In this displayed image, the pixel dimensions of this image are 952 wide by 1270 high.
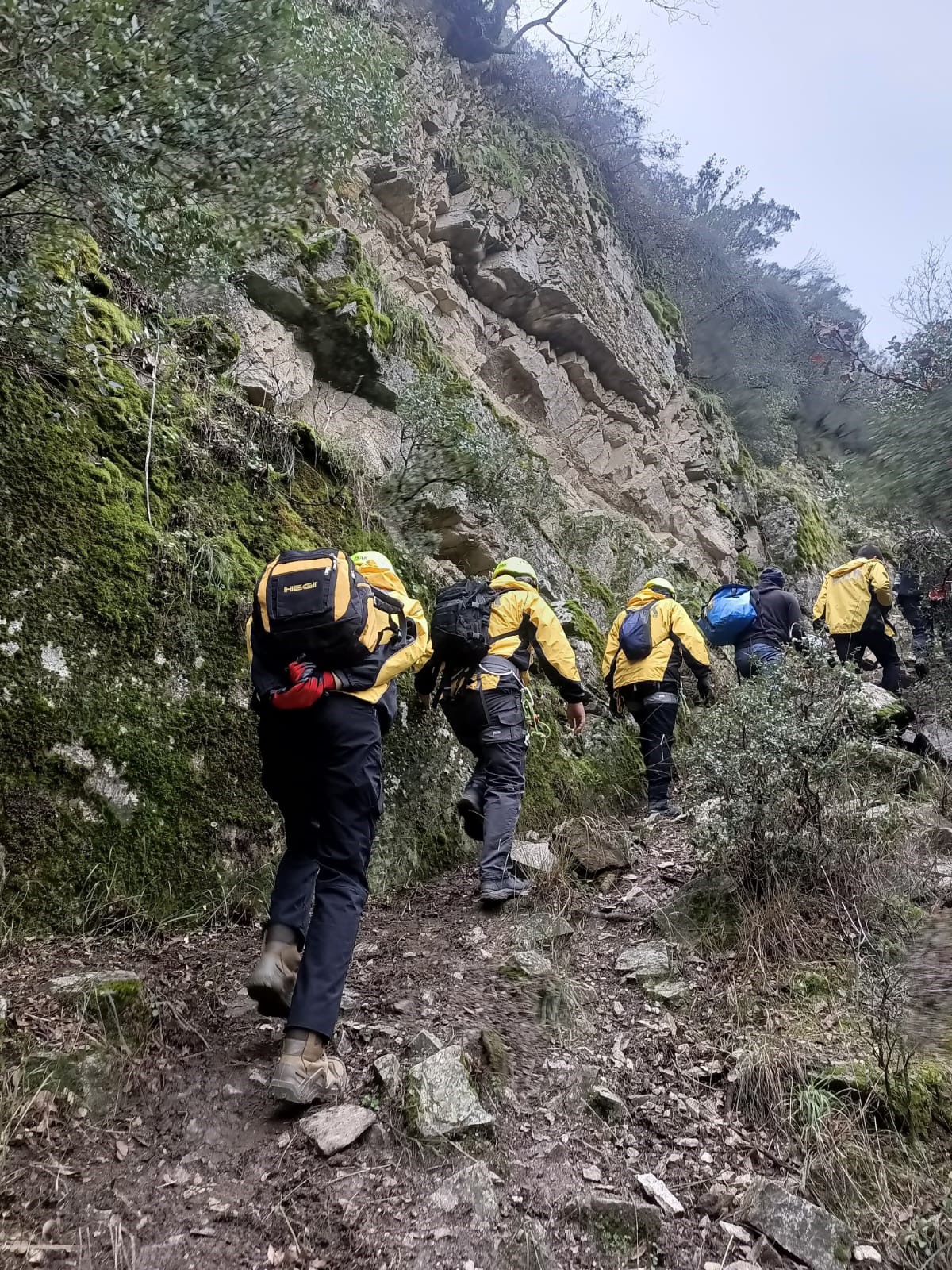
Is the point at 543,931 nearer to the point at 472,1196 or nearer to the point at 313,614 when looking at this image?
the point at 472,1196

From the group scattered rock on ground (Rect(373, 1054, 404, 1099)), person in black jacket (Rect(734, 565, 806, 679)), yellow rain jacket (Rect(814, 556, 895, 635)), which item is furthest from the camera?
yellow rain jacket (Rect(814, 556, 895, 635))

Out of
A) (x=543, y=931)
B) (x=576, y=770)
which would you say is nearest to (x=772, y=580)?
(x=576, y=770)

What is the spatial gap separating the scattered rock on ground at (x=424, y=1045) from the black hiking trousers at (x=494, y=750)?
159cm

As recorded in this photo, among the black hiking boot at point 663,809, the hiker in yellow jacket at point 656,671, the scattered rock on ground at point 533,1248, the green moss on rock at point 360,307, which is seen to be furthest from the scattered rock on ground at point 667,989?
the green moss on rock at point 360,307

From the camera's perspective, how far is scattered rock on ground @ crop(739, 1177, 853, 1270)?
6.47 feet

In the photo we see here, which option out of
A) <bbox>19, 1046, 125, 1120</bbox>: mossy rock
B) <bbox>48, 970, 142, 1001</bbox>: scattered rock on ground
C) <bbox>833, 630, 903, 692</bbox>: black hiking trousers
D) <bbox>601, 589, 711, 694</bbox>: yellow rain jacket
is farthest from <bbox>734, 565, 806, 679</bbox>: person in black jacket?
<bbox>19, 1046, 125, 1120</bbox>: mossy rock

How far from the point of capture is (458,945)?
387 centimetres

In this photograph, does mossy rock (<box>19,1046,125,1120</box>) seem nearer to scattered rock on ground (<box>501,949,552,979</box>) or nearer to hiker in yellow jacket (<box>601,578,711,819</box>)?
scattered rock on ground (<box>501,949,552,979</box>)

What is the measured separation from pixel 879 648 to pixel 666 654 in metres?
3.32

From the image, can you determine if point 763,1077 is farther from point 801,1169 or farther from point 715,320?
point 715,320

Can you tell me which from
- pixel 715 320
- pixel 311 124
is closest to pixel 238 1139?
pixel 311 124

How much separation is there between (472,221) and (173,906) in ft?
37.8

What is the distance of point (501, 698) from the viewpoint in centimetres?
482

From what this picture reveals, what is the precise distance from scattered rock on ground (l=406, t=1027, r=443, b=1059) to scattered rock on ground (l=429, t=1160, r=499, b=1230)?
20.6 inches
